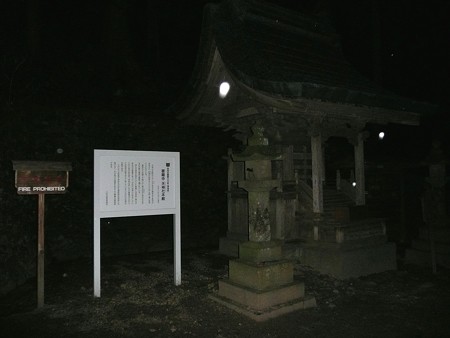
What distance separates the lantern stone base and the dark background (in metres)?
4.00

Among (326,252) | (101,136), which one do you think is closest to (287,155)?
(326,252)

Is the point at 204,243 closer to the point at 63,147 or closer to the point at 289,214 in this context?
the point at 289,214

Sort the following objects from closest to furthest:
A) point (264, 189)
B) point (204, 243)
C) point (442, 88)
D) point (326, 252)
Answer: point (264, 189) < point (326, 252) < point (204, 243) < point (442, 88)

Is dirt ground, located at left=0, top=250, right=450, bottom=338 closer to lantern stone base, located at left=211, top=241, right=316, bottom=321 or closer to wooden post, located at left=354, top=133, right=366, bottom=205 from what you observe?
lantern stone base, located at left=211, top=241, right=316, bottom=321

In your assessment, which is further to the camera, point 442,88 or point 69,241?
point 442,88

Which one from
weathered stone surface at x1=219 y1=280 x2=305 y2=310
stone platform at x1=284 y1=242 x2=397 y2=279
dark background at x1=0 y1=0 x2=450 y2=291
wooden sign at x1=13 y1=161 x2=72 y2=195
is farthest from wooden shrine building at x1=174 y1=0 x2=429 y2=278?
wooden sign at x1=13 y1=161 x2=72 y2=195

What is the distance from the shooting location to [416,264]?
8.06m

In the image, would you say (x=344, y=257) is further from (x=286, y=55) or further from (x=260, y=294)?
(x=286, y=55)

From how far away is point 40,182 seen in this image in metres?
5.18

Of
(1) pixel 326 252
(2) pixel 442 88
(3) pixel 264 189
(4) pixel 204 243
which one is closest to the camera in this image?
(3) pixel 264 189

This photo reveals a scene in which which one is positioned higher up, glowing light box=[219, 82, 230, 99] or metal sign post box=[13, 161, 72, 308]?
glowing light box=[219, 82, 230, 99]

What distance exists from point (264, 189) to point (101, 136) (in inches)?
207

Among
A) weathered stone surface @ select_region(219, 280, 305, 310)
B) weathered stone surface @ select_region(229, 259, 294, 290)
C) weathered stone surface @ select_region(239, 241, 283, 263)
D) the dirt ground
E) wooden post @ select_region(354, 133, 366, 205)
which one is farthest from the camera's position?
wooden post @ select_region(354, 133, 366, 205)

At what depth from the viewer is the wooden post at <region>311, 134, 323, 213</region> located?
7.22m
